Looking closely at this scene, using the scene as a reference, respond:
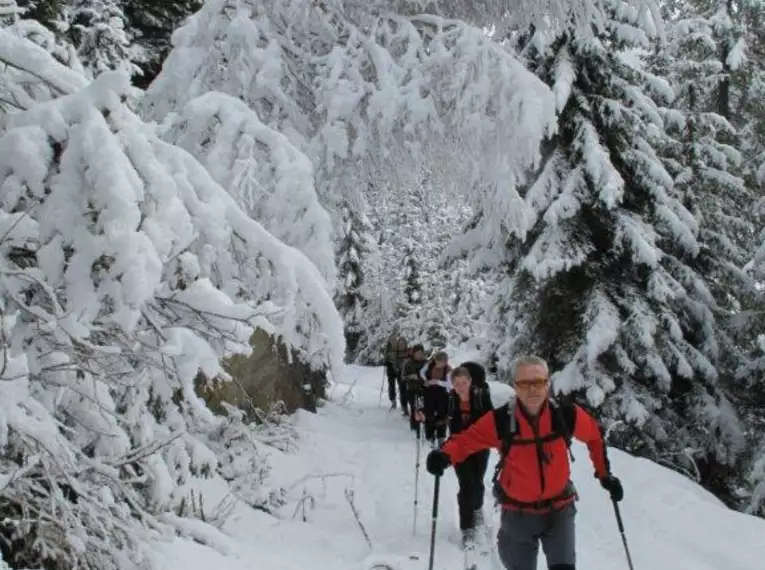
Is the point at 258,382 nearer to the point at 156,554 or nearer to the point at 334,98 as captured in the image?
the point at 334,98

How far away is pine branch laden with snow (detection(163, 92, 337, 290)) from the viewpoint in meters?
4.56

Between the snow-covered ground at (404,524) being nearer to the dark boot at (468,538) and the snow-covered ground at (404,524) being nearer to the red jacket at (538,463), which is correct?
the dark boot at (468,538)

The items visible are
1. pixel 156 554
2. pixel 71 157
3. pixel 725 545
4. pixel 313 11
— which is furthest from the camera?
pixel 725 545

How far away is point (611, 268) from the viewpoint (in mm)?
14398

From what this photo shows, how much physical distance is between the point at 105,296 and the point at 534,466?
3126 mm

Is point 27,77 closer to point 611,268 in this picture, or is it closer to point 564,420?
point 564,420

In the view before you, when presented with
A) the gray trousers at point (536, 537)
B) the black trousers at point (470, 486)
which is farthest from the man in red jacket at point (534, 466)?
the black trousers at point (470, 486)

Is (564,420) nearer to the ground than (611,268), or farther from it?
nearer to the ground

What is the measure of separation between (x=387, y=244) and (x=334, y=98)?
43054 millimetres

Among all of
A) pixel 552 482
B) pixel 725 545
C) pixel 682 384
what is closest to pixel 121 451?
pixel 552 482

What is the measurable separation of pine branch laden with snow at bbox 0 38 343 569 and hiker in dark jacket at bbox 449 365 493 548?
367cm

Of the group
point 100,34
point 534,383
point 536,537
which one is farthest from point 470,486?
point 100,34

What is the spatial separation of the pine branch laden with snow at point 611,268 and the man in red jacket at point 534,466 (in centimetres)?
812

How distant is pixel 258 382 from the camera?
11836 millimetres
